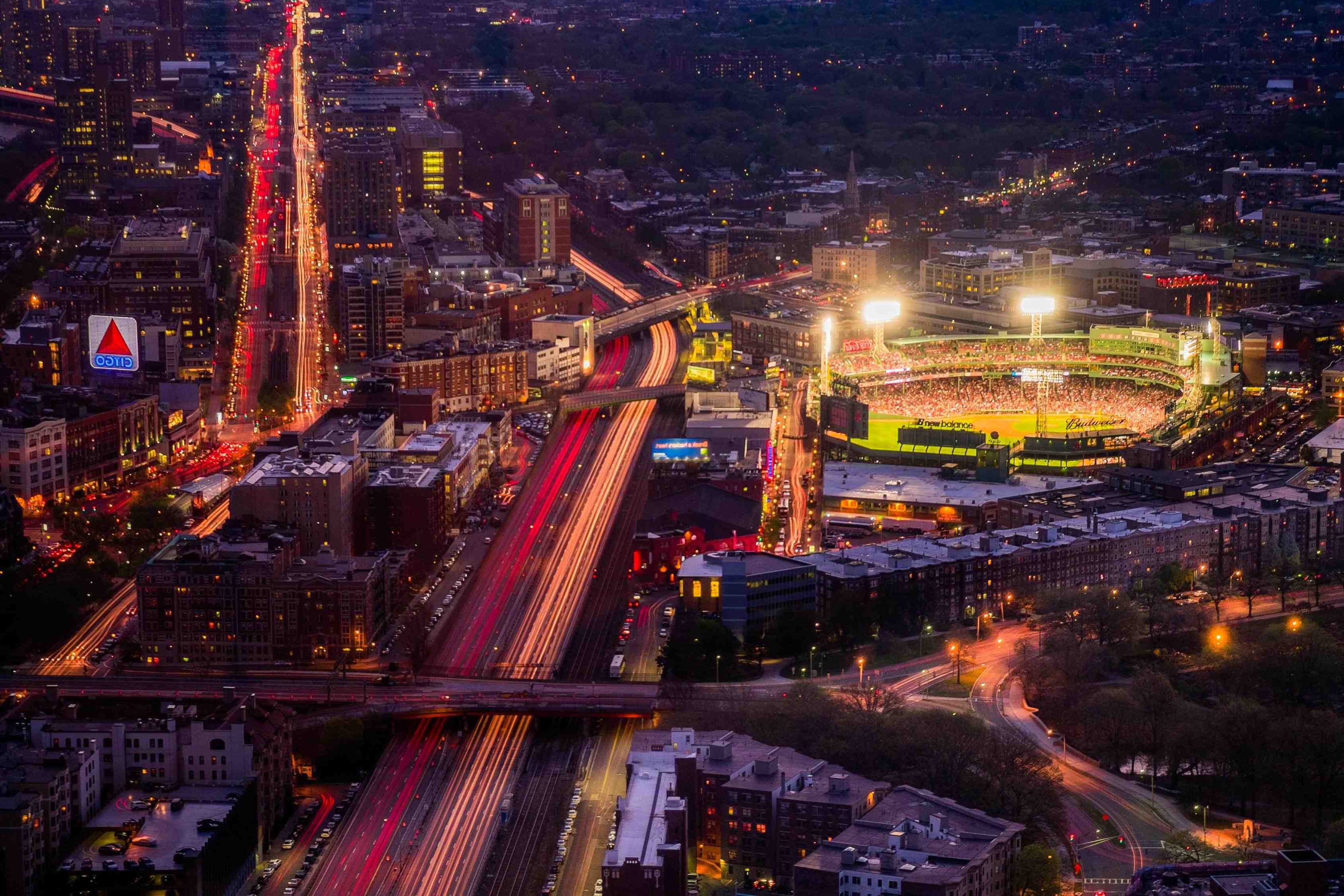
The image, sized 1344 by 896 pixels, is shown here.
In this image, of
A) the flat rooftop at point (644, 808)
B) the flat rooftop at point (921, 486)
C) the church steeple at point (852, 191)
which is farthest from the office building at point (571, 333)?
the flat rooftop at point (644, 808)

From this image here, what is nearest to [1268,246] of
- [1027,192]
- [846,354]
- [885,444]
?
[1027,192]

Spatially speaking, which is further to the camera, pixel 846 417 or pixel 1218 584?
pixel 846 417

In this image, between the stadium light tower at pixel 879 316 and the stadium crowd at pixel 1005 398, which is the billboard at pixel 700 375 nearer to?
the stadium light tower at pixel 879 316

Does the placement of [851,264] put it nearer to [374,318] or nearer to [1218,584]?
[374,318]

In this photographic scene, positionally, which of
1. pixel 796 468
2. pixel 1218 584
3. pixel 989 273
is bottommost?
pixel 1218 584

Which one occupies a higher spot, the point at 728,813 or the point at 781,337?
the point at 781,337

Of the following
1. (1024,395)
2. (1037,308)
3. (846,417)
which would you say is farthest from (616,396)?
(1037,308)

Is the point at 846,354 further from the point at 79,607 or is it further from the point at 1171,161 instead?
the point at 1171,161
